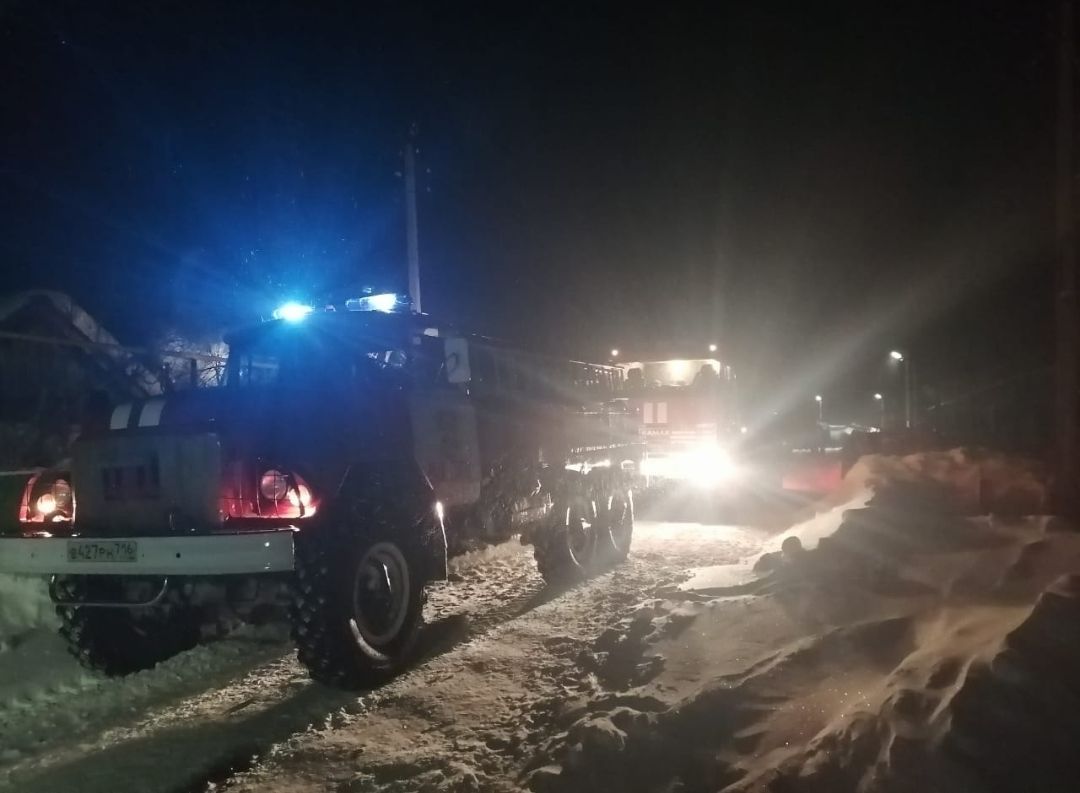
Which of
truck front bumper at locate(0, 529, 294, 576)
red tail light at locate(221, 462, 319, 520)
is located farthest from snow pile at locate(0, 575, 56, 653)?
red tail light at locate(221, 462, 319, 520)

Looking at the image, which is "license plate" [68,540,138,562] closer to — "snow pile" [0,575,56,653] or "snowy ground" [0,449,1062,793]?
"snowy ground" [0,449,1062,793]

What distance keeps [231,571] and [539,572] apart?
4.63 m

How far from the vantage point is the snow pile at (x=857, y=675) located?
313 cm

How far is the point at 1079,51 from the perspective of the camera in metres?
8.37

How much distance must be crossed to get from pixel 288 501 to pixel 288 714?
4.29 ft

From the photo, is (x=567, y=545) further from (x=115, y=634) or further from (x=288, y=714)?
(x=115, y=634)

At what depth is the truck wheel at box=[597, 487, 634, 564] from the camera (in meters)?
9.85

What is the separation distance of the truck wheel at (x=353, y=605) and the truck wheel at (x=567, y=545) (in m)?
2.77

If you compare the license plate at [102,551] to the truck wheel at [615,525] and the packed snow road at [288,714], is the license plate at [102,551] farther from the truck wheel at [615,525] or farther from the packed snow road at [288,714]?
the truck wheel at [615,525]

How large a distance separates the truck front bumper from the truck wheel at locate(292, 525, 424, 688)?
0.23 m

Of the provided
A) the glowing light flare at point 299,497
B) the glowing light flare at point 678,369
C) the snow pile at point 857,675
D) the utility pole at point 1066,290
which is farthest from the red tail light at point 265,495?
the glowing light flare at point 678,369

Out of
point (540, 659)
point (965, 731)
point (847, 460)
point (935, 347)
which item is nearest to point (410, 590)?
point (540, 659)

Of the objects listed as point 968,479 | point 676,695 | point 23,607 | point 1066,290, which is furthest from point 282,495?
point 968,479

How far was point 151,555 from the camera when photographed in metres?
4.80
